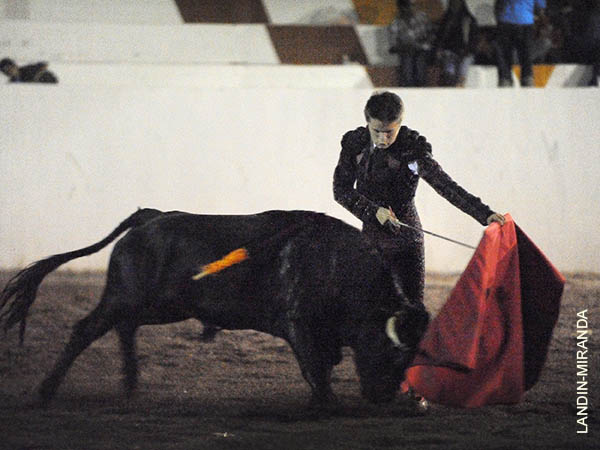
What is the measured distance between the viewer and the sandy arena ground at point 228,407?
3.85 m

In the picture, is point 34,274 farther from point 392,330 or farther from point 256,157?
point 256,157

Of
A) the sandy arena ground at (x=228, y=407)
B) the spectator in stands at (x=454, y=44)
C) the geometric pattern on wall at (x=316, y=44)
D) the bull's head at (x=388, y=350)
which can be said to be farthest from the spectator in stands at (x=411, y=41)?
the bull's head at (x=388, y=350)

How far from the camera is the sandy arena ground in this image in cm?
385

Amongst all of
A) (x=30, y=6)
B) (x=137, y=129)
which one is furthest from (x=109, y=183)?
(x=30, y=6)

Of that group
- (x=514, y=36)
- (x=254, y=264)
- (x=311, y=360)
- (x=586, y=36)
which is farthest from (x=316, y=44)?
(x=311, y=360)

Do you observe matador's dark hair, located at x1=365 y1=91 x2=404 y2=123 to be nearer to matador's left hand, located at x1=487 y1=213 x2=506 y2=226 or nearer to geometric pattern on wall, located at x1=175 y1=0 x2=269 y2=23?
matador's left hand, located at x1=487 y1=213 x2=506 y2=226

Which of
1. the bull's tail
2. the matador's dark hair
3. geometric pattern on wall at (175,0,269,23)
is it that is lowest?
the bull's tail

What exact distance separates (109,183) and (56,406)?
3.23m

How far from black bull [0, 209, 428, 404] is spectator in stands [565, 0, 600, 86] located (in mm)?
4197

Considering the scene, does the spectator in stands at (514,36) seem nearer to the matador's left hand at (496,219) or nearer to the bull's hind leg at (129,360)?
the matador's left hand at (496,219)

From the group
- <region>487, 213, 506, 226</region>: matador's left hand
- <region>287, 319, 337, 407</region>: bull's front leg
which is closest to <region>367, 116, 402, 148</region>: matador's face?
<region>487, 213, 506, 226</region>: matador's left hand

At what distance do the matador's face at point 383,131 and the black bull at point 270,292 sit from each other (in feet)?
1.35

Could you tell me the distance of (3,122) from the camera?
23.9ft

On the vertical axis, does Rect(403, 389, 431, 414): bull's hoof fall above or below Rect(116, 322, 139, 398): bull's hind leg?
below
